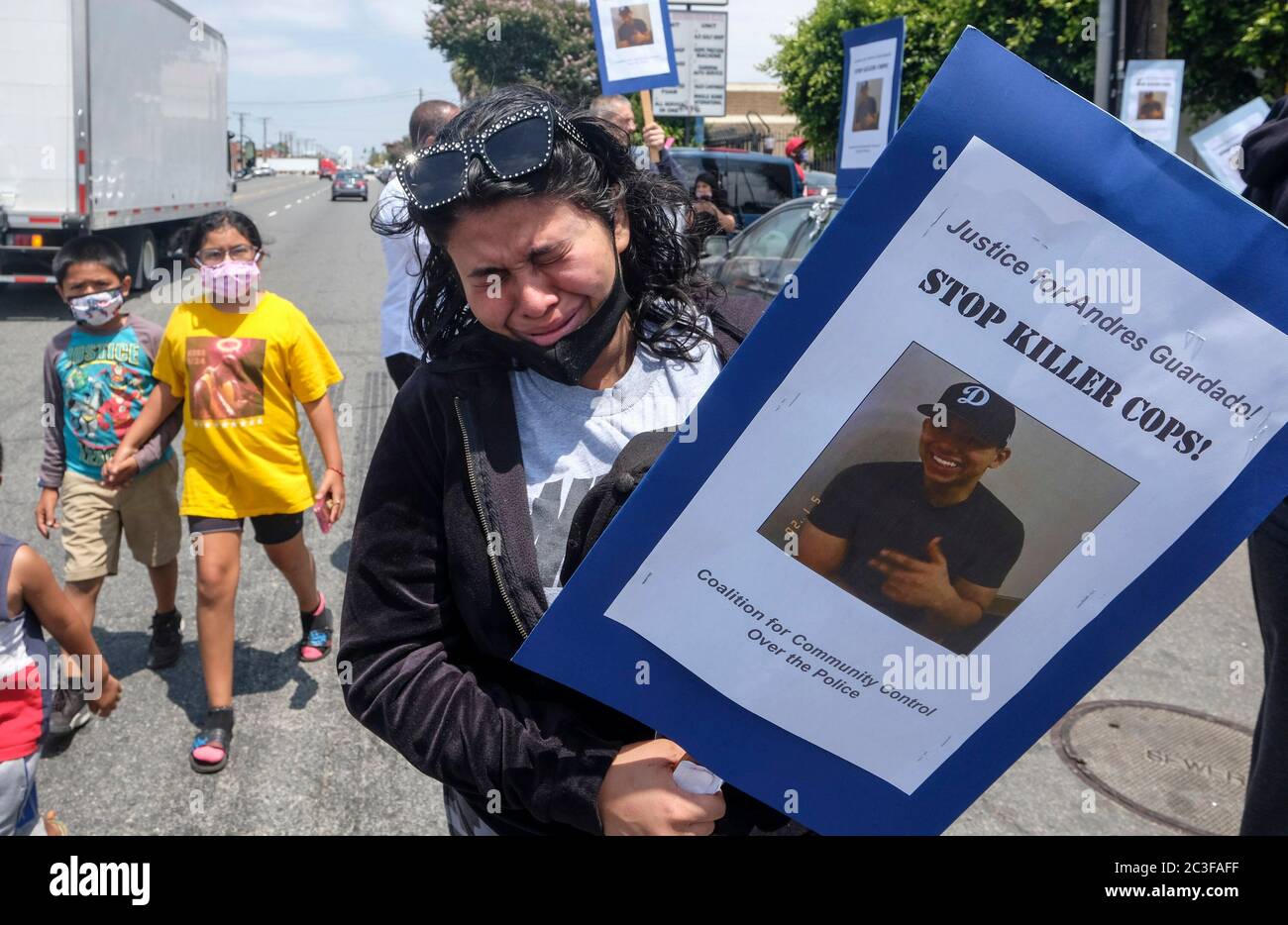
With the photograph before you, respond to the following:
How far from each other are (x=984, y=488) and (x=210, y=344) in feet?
10.2

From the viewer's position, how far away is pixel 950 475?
991mm

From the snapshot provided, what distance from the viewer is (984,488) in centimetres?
98

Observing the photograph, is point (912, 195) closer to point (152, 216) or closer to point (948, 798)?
point (948, 798)

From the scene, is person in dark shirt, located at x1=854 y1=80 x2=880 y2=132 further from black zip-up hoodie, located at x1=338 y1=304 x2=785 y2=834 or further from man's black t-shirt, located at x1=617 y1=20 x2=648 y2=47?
black zip-up hoodie, located at x1=338 y1=304 x2=785 y2=834

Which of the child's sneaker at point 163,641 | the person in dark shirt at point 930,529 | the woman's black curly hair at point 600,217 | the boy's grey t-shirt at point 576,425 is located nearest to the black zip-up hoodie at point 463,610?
the boy's grey t-shirt at point 576,425

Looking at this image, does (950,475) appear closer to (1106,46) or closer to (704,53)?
(1106,46)

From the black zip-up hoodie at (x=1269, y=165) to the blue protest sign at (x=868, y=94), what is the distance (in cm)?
489

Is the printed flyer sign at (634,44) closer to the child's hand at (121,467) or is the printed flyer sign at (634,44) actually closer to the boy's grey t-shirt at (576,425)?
the child's hand at (121,467)

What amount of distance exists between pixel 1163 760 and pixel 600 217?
10.4 ft

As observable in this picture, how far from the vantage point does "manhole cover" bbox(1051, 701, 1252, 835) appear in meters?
3.33

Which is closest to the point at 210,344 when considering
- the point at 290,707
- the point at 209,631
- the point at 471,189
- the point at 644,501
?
the point at 209,631

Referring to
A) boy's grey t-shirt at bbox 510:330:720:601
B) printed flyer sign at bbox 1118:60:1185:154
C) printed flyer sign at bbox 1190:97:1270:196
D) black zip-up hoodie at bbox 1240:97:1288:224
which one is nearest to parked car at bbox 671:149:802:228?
printed flyer sign at bbox 1118:60:1185:154

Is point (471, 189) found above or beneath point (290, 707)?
above

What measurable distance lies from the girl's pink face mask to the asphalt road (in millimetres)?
805
